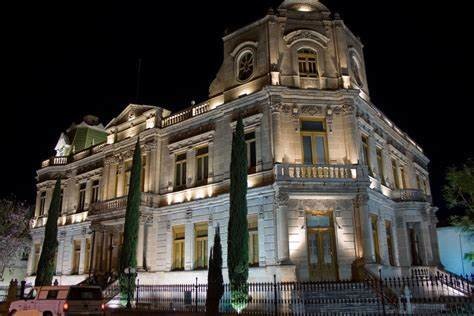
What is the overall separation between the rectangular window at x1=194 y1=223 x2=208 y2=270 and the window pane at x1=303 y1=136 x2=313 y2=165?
6.59 meters

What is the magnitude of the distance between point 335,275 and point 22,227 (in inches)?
1236

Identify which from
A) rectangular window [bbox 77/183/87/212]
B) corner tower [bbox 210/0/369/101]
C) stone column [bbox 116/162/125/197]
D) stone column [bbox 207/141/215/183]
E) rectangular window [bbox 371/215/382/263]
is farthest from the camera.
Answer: rectangular window [bbox 77/183/87/212]

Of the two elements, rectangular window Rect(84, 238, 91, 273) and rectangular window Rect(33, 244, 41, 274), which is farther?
rectangular window Rect(33, 244, 41, 274)

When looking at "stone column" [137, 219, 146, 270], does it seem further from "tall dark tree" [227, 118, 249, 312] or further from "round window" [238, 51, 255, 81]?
"round window" [238, 51, 255, 81]

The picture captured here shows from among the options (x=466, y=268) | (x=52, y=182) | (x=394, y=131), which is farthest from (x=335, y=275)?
(x=52, y=182)

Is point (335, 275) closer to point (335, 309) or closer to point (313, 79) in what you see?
point (335, 309)

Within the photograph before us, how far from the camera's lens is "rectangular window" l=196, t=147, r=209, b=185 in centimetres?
2427

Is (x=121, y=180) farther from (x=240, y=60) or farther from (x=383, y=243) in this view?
(x=383, y=243)

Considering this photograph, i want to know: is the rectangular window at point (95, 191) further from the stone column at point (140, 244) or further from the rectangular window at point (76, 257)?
the stone column at point (140, 244)

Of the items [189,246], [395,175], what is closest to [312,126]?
[395,175]

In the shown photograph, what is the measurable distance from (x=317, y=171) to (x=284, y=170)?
158 cm

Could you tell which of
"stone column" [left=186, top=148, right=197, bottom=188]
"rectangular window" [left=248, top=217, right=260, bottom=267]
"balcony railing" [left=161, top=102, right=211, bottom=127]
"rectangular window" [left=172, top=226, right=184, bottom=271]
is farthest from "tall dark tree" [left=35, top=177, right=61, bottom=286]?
"rectangular window" [left=248, top=217, right=260, bottom=267]

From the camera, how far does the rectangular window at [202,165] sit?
955 inches

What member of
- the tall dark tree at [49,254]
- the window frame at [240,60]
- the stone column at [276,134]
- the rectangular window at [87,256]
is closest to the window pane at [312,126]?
the stone column at [276,134]
